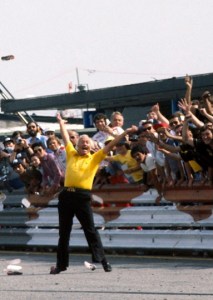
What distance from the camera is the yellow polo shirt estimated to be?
13.5 meters

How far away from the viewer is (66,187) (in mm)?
13539

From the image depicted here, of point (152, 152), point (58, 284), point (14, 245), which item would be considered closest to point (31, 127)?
point (14, 245)

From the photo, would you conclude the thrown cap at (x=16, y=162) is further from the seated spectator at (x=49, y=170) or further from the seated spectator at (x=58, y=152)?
the seated spectator at (x=58, y=152)

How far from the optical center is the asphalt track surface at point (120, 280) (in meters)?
11.1

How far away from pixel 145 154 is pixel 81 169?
1.83 metres

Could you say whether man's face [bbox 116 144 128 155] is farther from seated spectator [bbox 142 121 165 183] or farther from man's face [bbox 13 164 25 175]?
man's face [bbox 13 164 25 175]

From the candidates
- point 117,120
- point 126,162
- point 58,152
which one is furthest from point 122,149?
point 58,152

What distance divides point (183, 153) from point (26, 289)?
349 cm

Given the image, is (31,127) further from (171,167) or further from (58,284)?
(58,284)

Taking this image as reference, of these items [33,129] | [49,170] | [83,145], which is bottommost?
[49,170]

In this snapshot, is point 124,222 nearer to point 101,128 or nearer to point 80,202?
point 101,128

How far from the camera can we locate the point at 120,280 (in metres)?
12.5

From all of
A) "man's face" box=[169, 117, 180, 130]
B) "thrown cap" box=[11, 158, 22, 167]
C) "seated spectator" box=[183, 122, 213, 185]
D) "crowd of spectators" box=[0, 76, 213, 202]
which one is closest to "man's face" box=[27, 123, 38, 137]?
"crowd of spectators" box=[0, 76, 213, 202]

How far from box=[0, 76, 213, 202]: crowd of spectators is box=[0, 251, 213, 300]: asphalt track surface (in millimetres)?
1275
